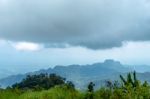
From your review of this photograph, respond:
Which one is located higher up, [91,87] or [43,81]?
[43,81]

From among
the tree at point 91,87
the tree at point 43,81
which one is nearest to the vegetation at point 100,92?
the tree at point 91,87

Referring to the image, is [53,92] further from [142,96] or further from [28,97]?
[142,96]

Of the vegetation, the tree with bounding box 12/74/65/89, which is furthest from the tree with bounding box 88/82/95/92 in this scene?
the tree with bounding box 12/74/65/89

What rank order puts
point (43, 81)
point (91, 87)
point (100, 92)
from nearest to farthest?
point (100, 92), point (91, 87), point (43, 81)

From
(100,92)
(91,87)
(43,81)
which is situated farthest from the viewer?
(43,81)

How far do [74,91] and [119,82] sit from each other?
52.3 inches

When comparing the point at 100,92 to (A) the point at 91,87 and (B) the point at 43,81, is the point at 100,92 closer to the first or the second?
(A) the point at 91,87

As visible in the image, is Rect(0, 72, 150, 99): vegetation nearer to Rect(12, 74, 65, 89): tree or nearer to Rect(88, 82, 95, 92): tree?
Rect(88, 82, 95, 92): tree

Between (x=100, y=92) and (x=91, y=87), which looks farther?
(x=91, y=87)

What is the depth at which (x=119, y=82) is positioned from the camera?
11.4 metres

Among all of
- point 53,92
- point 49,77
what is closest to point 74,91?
point 53,92

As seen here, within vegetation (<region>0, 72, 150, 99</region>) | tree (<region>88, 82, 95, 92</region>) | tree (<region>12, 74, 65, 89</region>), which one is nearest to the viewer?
vegetation (<region>0, 72, 150, 99</region>)

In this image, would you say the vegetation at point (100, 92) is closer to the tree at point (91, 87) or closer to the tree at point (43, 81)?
the tree at point (91, 87)

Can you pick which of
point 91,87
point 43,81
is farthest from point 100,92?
point 43,81
